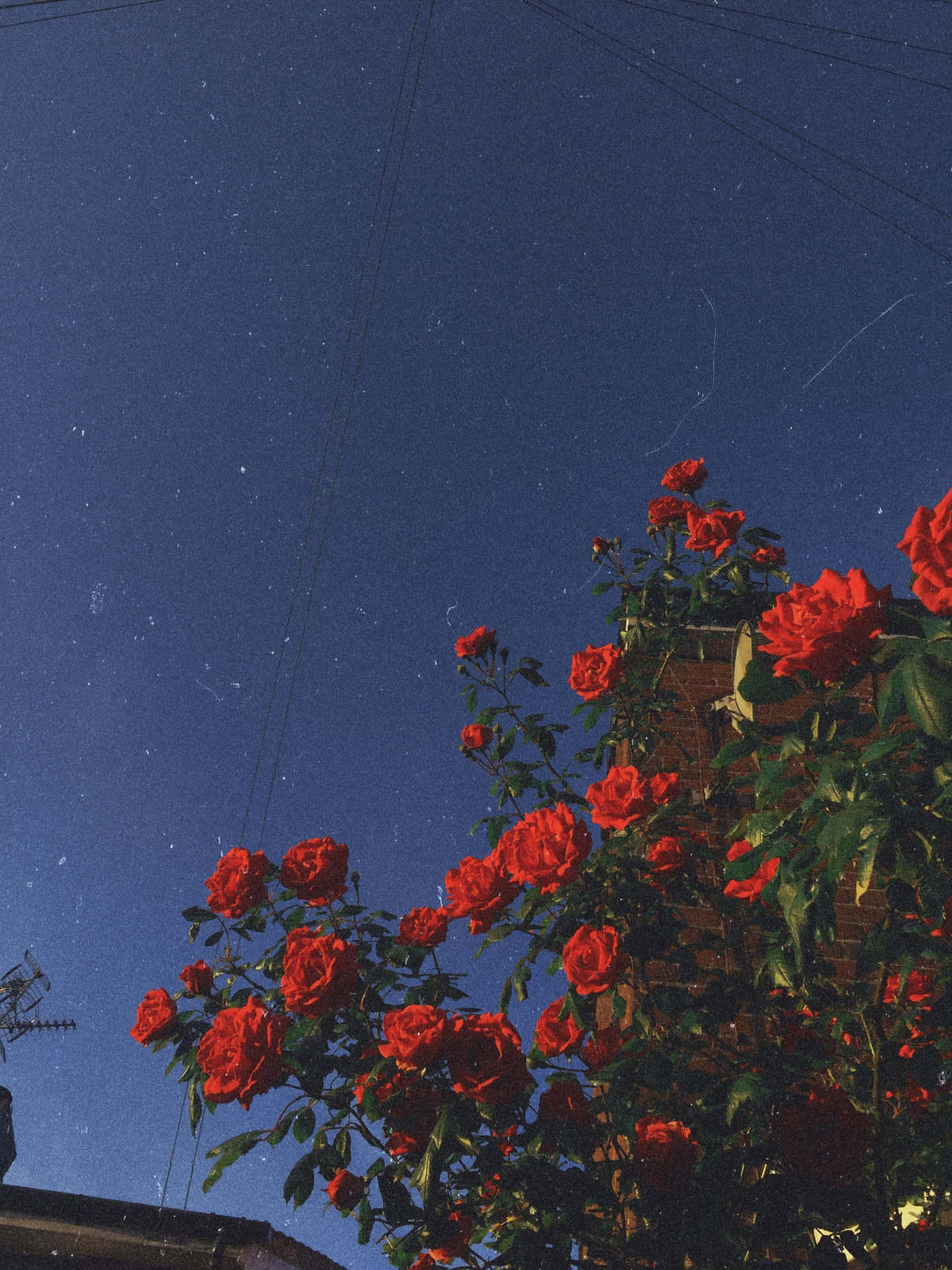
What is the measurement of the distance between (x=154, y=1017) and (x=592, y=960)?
1321mm

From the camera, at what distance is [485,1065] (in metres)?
1.64

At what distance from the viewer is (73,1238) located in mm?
5203

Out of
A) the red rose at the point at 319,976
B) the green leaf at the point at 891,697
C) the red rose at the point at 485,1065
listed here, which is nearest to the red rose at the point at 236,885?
the red rose at the point at 319,976

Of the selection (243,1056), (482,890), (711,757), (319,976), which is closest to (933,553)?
(482,890)

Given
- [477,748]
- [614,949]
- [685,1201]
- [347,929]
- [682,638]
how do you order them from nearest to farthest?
[685,1201], [614,949], [347,929], [477,748], [682,638]

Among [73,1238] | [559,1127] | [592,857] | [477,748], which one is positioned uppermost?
[477,748]

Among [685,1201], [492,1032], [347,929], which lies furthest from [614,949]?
[347,929]

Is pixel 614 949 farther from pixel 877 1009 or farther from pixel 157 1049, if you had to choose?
pixel 157 1049

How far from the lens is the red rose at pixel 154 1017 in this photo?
210 cm

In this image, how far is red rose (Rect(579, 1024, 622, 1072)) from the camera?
6.55 feet

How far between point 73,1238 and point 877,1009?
20.4 ft

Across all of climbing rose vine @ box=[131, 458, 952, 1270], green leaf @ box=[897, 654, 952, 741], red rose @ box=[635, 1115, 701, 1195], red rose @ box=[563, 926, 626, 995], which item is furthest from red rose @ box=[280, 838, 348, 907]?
green leaf @ box=[897, 654, 952, 741]

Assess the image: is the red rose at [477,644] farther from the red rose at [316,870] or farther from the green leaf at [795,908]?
the green leaf at [795,908]

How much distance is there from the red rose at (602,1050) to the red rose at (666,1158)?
31 centimetres
